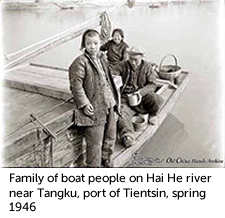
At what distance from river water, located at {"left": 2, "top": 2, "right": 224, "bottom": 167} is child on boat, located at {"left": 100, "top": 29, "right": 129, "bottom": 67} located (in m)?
0.02

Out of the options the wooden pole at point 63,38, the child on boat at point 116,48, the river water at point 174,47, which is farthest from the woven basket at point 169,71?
the wooden pole at point 63,38

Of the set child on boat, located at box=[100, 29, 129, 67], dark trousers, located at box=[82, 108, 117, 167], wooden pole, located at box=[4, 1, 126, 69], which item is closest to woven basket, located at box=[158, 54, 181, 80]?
child on boat, located at box=[100, 29, 129, 67]

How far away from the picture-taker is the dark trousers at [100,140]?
1.13m

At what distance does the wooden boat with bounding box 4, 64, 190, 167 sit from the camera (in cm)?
105

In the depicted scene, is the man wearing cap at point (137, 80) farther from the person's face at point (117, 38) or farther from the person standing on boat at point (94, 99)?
the person standing on boat at point (94, 99)

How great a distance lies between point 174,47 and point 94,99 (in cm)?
52

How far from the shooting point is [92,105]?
→ 1.11m

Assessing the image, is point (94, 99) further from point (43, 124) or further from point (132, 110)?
point (132, 110)

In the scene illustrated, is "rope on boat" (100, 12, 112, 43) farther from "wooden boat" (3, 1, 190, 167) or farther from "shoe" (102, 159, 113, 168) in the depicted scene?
"shoe" (102, 159, 113, 168)

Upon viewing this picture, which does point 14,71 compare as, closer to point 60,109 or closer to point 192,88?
point 60,109

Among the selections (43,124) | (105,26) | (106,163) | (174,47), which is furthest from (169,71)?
(43,124)

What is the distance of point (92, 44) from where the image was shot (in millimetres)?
1068
